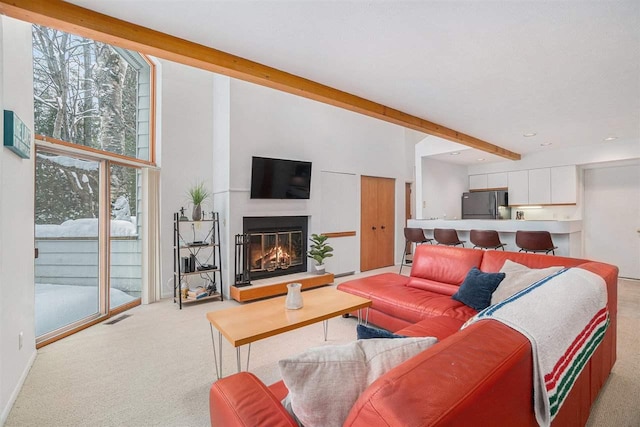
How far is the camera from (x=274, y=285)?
14.5ft

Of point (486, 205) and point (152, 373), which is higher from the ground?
point (486, 205)

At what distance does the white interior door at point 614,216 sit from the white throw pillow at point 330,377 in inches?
254

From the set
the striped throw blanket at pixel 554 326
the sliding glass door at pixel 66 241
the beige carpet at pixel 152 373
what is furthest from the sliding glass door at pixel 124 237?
the striped throw blanket at pixel 554 326

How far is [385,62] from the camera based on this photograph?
248 centimetres

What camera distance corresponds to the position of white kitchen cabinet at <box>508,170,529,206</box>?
20.0ft

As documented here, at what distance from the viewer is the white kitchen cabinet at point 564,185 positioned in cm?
550

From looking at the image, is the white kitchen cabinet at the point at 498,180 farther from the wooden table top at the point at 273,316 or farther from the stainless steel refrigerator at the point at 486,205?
the wooden table top at the point at 273,316

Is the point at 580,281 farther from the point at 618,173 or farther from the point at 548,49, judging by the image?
the point at 618,173

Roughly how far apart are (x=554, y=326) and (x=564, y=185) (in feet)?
18.5

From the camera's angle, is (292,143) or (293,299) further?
(292,143)

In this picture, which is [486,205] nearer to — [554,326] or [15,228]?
[554,326]

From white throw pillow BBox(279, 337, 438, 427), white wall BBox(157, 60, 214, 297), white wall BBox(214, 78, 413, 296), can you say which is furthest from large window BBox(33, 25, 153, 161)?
white throw pillow BBox(279, 337, 438, 427)

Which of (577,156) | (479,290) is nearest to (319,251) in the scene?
(479,290)

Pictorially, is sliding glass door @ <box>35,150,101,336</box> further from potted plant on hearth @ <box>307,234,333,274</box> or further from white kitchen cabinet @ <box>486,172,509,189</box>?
white kitchen cabinet @ <box>486,172,509,189</box>
